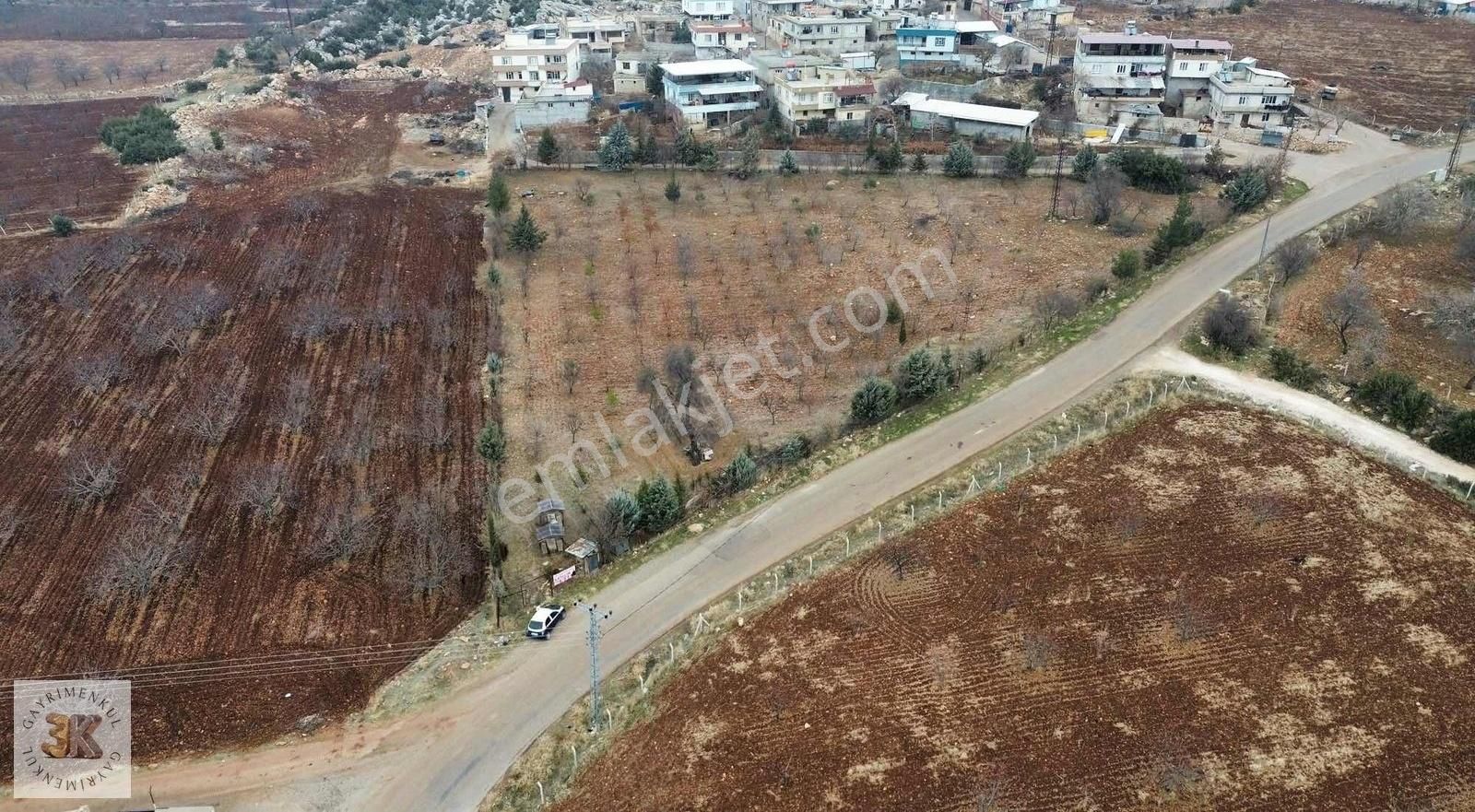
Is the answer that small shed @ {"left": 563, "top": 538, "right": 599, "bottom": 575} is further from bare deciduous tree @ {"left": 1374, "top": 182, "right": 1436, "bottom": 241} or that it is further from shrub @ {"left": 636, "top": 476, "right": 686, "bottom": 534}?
bare deciduous tree @ {"left": 1374, "top": 182, "right": 1436, "bottom": 241}

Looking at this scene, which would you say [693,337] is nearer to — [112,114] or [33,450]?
[33,450]

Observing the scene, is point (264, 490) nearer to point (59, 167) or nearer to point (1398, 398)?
point (1398, 398)

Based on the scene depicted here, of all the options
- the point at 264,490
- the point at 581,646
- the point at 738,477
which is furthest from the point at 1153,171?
the point at 264,490

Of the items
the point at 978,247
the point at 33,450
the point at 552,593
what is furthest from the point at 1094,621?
the point at 33,450

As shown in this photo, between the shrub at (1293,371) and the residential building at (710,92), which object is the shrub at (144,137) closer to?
the residential building at (710,92)

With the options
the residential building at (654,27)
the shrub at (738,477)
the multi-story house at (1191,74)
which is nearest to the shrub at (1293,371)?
the shrub at (738,477)

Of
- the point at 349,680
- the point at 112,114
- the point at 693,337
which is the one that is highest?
the point at 112,114

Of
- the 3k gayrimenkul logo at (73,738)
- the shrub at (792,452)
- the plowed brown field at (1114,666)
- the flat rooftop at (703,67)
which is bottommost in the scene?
the 3k gayrimenkul logo at (73,738)
